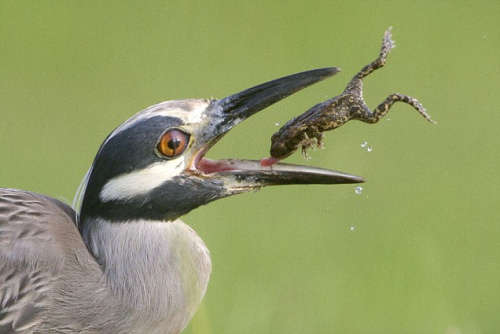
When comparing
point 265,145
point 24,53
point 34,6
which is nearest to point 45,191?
point 265,145

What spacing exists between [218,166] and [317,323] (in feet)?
7.40

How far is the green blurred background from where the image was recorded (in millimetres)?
6949

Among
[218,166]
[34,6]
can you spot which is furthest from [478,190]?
[34,6]

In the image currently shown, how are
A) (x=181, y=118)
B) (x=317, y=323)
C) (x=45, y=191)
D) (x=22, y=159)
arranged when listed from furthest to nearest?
1. (x=22, y=159)
2. (x=45, y=191)
3. (x=317, y=323)
4. (x=181, y=118)

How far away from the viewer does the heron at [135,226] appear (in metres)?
4.41

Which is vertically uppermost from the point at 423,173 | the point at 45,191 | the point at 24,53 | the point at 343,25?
the point at 343,25

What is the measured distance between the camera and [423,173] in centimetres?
841

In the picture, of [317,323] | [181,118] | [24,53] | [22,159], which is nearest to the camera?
[181,118]

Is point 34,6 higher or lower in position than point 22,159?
higher

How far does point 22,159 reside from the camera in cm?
866

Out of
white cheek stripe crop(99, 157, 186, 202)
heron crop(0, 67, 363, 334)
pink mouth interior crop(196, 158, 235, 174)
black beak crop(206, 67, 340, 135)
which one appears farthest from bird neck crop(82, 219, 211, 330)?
black beak crop(206, 67, 340, 135)

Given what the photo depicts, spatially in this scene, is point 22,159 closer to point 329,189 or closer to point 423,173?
point 329,189

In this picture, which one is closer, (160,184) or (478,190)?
(160,184)

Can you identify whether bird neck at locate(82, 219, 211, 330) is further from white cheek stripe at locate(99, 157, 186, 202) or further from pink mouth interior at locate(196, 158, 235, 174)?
pink mouth interior at locate(196, 158, 235, 174)
